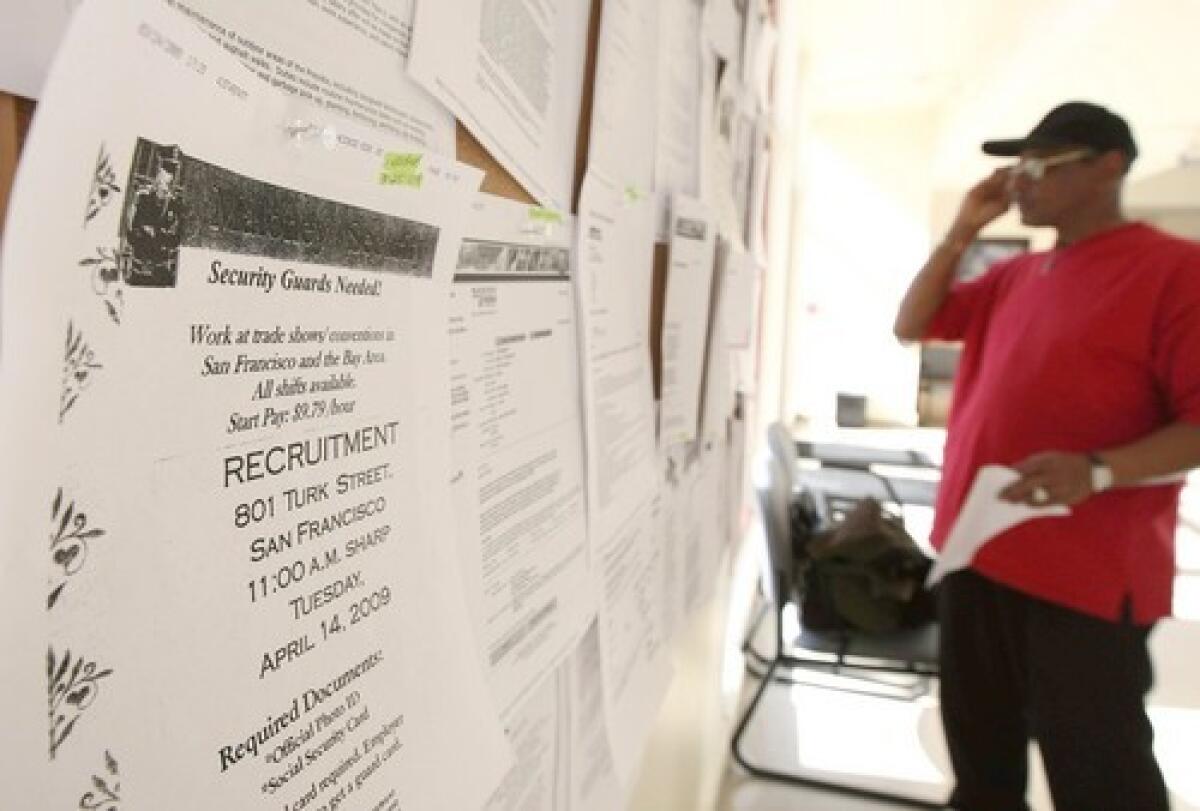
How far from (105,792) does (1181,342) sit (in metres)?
1.40

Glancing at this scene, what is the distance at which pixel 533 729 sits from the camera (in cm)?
44

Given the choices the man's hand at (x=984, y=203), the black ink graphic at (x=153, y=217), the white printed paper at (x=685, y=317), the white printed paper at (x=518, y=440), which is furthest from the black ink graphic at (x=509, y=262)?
the man's hand at (x=984, y=203)

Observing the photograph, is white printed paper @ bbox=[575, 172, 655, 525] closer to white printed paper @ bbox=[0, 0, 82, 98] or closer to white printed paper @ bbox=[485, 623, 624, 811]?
white printed paper @ bbox=[485, 623, 624, 811]

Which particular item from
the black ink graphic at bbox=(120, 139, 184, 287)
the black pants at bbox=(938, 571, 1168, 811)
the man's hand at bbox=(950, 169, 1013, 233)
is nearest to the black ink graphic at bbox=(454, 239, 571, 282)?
the black ink graphic at bbox=(120, 139, 184, 287)

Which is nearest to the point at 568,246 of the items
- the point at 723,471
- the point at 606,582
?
the point at 606,582

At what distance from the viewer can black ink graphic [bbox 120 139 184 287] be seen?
165 mm

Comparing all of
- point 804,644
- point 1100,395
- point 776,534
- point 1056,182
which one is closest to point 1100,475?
point 1100,395

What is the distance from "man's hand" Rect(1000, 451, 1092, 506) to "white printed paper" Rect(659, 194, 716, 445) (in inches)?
26.1

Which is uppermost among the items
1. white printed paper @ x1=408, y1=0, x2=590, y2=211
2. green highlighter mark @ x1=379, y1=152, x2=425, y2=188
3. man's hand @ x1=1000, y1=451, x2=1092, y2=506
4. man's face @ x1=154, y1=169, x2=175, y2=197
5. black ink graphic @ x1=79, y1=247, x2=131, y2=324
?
white printed paper @ x1=408, y1=0, x2=590, y2=211

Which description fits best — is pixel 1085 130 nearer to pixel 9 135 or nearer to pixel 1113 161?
pixel 1113 161

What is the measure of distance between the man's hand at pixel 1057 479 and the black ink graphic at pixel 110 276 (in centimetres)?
131

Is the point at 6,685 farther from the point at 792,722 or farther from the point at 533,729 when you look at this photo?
the point at 792,722

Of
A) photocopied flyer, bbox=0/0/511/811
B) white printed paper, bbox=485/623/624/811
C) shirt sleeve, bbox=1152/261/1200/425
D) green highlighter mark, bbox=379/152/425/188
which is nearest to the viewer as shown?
photocopied flyer, bbox=0/0/511/811

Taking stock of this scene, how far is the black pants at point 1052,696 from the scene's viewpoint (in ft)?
3.83
